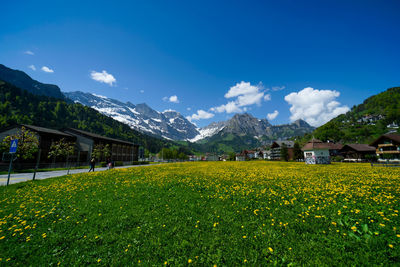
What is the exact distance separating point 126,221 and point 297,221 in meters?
6.90

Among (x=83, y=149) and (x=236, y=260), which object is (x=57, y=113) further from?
(x=236, y=260)

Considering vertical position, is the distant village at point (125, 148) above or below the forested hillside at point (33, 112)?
below

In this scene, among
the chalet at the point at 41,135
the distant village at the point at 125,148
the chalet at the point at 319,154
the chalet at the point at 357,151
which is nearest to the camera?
the chalet at the point at 319,154

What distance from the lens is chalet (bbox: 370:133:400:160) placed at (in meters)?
60.1

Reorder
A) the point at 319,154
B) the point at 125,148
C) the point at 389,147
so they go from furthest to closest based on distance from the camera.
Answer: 1. the point at 125,148
2. the point at 389,147
3. the point at 319,154

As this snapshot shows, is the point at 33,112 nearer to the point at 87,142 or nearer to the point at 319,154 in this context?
the point at 87,142

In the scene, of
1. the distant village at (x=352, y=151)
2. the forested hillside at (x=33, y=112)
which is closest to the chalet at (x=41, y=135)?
the forested hillside at (x=33, y=112)

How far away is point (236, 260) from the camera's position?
4.04 metres

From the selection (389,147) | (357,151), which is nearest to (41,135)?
(389,147)

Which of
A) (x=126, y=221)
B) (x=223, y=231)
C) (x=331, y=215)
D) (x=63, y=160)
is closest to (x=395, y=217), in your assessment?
(x=331, y=215)

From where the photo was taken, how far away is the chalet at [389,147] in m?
60.1

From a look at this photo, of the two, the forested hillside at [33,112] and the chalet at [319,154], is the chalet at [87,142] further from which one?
the chalet at [319,154]

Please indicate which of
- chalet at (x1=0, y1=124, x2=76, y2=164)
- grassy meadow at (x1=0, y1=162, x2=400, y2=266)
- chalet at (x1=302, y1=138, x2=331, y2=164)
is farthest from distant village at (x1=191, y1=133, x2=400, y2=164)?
chalet at (x1=0, y1=124, x2=76, y2=164)

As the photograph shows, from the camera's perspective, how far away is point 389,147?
6247 cm
